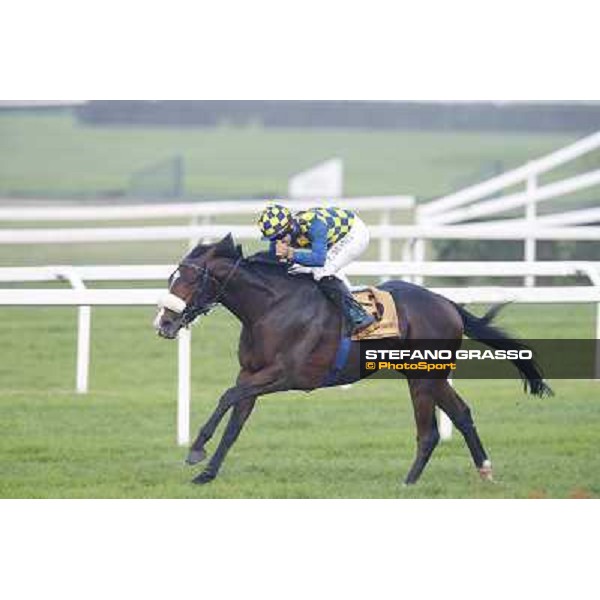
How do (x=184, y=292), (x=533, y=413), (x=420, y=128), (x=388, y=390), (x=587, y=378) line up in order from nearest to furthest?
(x=184, y=292) → (x=587, y=378) → (x=533, y=413) → (x=388, y=390) → (x=420, y=128)

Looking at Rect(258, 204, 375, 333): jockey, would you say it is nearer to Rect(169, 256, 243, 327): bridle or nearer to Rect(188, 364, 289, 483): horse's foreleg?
Rect(169, 256, 243, 327): bridle

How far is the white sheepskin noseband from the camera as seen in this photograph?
658 cm

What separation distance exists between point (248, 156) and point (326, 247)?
8840mm

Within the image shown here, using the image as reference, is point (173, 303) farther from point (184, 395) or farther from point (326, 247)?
point (184, 395)

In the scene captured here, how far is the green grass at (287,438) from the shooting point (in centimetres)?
680

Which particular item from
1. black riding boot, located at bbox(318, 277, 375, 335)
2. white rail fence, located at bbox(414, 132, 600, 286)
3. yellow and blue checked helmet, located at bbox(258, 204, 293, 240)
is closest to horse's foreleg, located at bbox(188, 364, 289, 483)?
black riding boot, located at bbox(318, 277, 375, 335)

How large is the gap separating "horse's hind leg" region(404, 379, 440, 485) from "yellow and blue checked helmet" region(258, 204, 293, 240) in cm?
86

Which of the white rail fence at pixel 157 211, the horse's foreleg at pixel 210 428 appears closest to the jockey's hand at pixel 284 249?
the horse's foreleg at pixel 210 428

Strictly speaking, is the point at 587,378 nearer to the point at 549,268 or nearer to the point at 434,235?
the point at 549,268

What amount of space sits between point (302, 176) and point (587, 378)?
28.4ft

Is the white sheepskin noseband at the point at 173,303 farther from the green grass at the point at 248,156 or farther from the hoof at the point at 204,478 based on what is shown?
the green grass at the point at 248,156

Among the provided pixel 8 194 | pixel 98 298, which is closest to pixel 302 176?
pixel 8 194

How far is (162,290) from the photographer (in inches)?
285

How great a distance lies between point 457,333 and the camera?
275 inches
